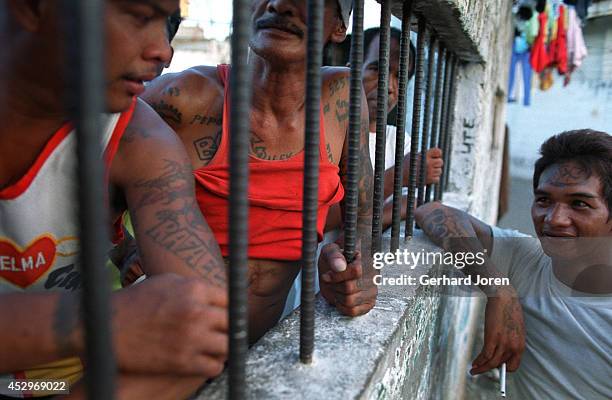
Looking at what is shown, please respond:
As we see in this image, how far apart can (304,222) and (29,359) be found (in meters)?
0.53

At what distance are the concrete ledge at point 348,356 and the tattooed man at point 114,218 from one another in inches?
7.4

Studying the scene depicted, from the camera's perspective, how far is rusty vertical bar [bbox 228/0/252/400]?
2.34 ft

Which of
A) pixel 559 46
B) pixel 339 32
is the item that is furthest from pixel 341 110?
pixel 559 46

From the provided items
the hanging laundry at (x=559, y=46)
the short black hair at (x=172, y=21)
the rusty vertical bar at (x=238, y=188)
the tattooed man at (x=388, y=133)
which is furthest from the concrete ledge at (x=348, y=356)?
the hanging laundry at (x=559, y=46)

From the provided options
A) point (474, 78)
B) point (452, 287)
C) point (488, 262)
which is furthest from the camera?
point (474, 78)

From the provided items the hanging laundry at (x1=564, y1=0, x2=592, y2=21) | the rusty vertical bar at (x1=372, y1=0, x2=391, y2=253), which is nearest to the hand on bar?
the rusty vertical bar at (x1=372, y1=0, x2=391, y2=253)

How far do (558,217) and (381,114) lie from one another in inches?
40.5

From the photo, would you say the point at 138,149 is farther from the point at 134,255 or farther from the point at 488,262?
the point at 488,262

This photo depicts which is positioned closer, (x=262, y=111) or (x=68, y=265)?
(x=68, y=265)

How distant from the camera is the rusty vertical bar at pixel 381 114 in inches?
56.3

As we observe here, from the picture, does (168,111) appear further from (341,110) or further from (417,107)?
(417,107)

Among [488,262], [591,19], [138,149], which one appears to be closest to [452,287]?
[488,262]

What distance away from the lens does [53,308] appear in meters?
0.71

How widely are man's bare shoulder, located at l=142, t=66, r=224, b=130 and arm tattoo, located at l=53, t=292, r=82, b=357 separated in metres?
0.93
